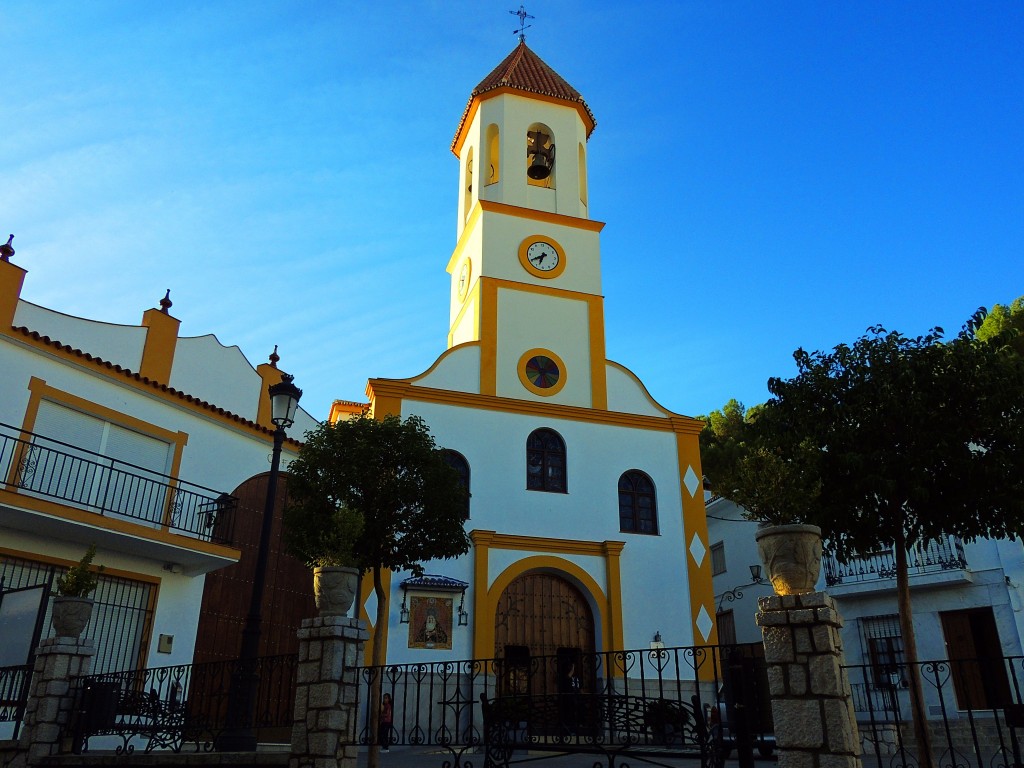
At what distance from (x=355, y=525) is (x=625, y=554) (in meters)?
10.3

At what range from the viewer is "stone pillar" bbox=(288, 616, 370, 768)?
328 inches

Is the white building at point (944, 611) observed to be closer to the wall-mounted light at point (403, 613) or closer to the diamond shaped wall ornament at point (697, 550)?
the diamond shaped wall ornament at point (697, 550)

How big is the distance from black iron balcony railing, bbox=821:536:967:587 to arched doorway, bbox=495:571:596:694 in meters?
5.51

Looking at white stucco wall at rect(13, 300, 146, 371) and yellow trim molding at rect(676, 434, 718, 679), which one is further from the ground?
white stucco wall at rect(13, 300, 146, 371)

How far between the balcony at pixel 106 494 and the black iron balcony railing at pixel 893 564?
12.7 m

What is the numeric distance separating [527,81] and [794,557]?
1973cm

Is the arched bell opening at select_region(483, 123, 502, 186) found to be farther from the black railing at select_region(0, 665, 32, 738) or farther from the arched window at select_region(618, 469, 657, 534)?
the black railing at select_region(0, 665, 32, 738)

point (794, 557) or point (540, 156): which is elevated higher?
point (540, 156)

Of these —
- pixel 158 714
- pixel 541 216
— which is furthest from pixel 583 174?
pixel 158 714

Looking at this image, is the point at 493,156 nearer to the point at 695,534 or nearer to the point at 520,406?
the point at 520,406

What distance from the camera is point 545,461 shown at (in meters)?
19.6

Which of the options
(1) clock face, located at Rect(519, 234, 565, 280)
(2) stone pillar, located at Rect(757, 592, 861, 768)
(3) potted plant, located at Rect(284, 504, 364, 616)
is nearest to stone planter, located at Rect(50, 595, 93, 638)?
(3) potted plant, located at Rect(284, 504, 364, 616)

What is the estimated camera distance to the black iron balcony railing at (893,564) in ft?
60.5

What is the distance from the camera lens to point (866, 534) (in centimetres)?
1217
